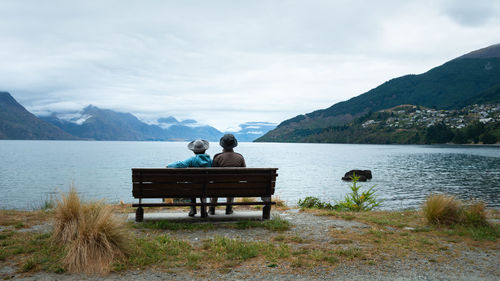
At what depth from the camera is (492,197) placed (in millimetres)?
26578

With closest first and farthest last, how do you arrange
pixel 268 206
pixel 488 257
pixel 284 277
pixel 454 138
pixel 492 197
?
pixel 284 277
pixel 488 257
pixel 268 206
pixel 492 197
pixel 454 138

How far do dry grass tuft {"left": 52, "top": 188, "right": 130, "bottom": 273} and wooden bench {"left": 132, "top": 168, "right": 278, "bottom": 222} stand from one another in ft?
4.40

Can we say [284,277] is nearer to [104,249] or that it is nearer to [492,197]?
[104,249]

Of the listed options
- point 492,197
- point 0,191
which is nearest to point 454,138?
point 492,197

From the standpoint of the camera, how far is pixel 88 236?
5184 mm

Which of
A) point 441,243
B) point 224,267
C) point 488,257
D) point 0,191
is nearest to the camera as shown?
point 224,267

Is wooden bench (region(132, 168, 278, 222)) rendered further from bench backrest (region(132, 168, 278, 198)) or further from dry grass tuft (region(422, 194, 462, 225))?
dry grass tuft (region(422, 194, 462, 225))

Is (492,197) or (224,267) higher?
(224,267)

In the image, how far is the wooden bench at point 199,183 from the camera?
295 inches

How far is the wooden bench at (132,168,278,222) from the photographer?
7.48m

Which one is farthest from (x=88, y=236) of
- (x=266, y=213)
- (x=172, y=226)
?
(x=266, y=213)

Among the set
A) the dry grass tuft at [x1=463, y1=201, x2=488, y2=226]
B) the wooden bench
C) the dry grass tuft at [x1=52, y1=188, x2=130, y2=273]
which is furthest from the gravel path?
the wooden bench

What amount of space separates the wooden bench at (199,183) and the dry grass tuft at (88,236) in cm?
134

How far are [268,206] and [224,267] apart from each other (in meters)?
3.42
